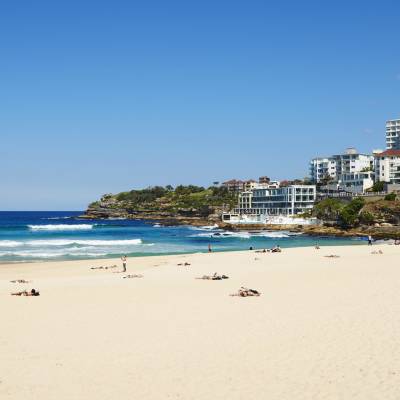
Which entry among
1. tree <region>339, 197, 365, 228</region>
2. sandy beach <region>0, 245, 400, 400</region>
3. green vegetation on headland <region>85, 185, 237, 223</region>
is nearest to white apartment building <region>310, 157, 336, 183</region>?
green vegetation on headland <region>85, 185, 237, 223</region>

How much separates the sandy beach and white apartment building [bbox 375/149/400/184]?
4041 inches

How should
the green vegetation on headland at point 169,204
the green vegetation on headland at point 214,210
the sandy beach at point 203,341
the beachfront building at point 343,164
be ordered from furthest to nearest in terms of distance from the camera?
1. the green vegetation on headland at point 169,204
2. the beachfront building at point 343,164
3. the green vegetation on headland at point 214,210
4. the sandy beach at point 203,341

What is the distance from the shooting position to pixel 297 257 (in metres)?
35.8

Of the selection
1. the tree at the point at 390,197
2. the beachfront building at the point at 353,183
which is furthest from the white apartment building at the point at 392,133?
the tree at the point at 390,197

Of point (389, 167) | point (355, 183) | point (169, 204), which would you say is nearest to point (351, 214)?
point (389, 167)

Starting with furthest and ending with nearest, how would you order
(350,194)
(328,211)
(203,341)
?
(350,194) < (328,211) < (203,341)

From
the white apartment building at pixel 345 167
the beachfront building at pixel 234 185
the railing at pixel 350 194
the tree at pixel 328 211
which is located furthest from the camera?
the beachfront building at pixel 234 185

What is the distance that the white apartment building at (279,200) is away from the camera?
122m

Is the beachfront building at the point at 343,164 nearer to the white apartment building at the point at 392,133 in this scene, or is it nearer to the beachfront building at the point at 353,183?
the beachfront building at the point at 353,183

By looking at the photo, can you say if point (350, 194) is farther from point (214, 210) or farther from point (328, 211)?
point (214, 210)

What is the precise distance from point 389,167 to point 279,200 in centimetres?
2663

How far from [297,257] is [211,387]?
2785 centimetres

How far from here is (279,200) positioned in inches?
5034

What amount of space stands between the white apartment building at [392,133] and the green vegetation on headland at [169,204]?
4933cm
